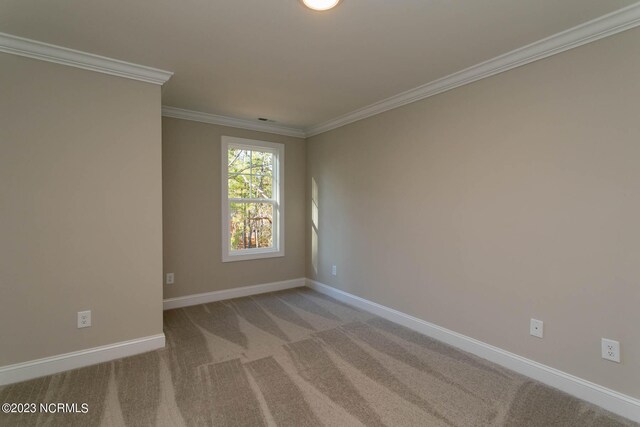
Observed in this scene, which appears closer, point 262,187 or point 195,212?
point 195,212

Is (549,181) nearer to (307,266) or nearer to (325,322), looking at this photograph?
(325,322)

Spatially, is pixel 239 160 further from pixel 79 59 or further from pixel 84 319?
pixel 84 319

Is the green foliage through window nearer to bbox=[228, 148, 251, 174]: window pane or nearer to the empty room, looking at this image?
bbox=[228, 148, 251, 174]: window pane

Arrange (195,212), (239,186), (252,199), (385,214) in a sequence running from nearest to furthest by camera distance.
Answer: (385,214) → (195,212) → (239,186) → (252,199)

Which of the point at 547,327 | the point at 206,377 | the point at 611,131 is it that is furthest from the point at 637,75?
the point at 206,377

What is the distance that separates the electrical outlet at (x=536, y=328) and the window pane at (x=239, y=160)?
365 cm

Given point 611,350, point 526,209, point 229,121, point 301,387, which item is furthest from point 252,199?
point 611,350

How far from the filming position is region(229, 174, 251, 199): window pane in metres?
4.25

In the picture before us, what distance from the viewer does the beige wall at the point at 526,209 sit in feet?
6.24

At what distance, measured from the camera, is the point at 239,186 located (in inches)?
170

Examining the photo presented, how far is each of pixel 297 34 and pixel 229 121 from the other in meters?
2.24

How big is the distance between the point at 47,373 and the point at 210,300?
Result: 6.02 feet

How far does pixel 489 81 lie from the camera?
253cm

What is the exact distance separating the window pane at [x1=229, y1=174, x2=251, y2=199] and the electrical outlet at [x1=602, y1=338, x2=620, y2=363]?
3897mm
